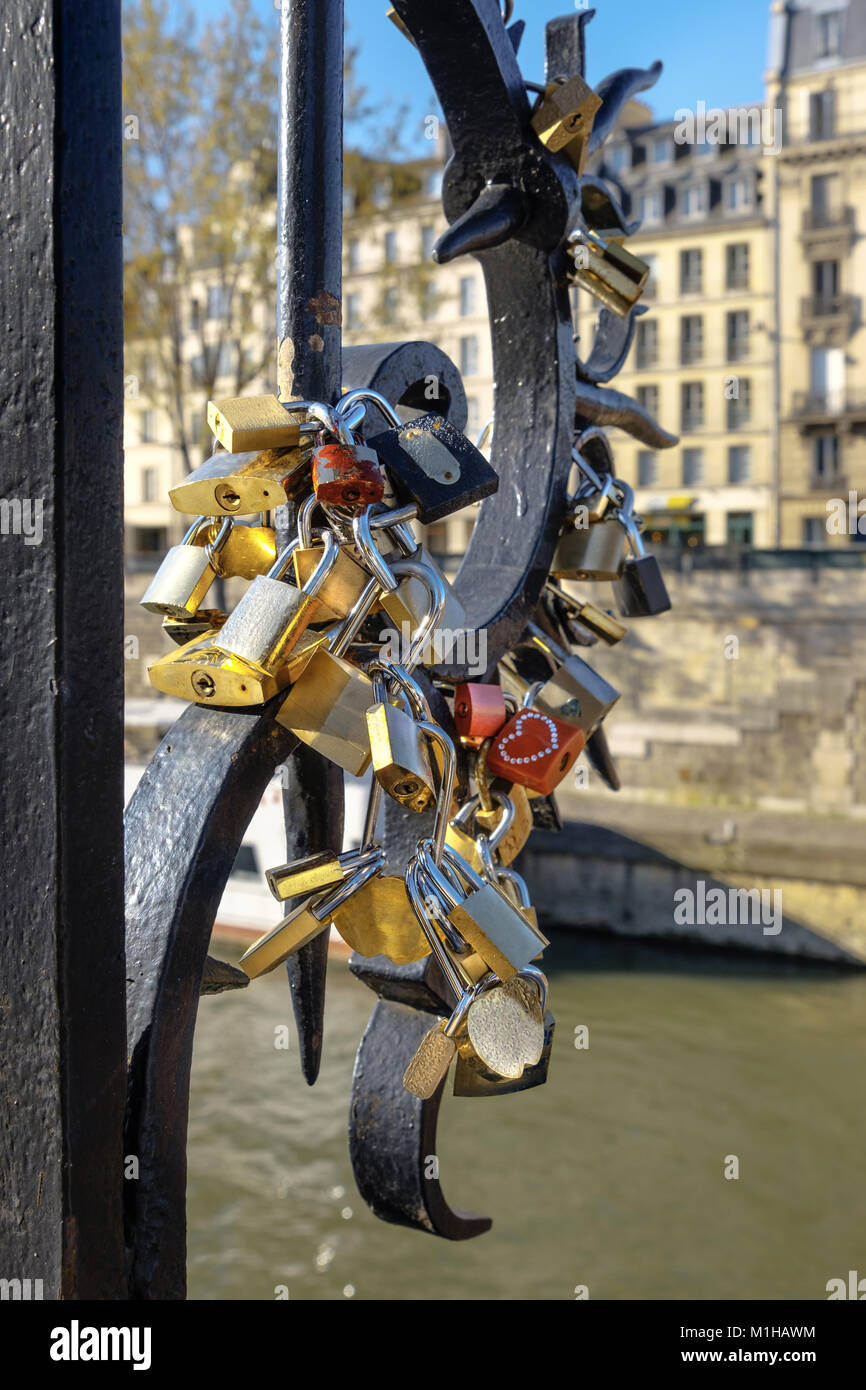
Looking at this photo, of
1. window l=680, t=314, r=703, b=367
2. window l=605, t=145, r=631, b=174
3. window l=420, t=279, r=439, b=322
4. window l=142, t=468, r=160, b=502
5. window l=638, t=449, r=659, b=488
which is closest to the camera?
window l=420, t=279, r=439, b=322

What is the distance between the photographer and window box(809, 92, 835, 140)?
24.4 m

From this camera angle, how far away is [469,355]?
25.8 meters

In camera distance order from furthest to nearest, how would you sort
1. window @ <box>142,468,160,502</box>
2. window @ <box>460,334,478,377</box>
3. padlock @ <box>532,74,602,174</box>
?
1. window @ <box>142,468,160,502</box>
2. window @ <box>460,334,478,377</box>
3. padlock @ <box>532,74,602,174</box>

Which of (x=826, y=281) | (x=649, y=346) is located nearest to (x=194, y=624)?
(x=826, y=281)

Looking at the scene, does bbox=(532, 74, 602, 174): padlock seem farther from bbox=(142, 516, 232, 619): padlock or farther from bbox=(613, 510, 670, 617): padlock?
bbox=(142, 516, 232, 619): padlock

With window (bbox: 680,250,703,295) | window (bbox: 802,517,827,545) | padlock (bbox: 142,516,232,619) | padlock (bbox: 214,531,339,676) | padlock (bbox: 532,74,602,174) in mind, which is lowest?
padlock (bbox: 214,531,339,676)

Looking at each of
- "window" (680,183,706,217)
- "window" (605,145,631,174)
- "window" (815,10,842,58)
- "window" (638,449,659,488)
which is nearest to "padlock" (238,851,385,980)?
"window" (638,449,659,488)

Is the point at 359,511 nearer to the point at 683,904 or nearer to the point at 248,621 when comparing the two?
the point at 248,621

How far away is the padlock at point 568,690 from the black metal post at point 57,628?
1.62 ft

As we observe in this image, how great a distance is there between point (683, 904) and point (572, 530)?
1256 centimetres

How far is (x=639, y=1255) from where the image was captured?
8.25 meters

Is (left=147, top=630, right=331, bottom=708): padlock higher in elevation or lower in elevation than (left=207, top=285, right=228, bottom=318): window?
lower

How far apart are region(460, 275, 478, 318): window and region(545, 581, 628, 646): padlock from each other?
26.5 m

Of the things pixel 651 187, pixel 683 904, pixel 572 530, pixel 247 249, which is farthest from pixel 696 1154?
pixel 651 187
